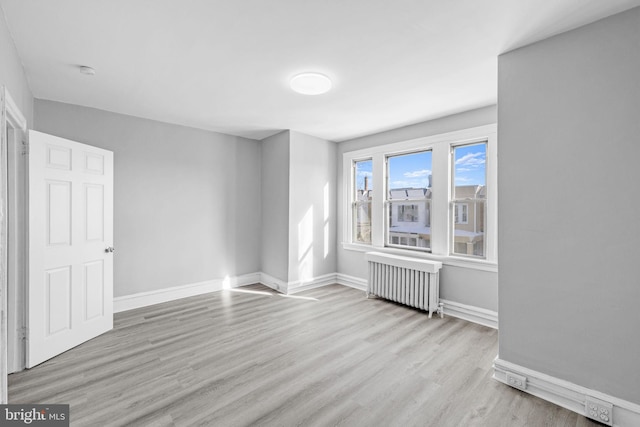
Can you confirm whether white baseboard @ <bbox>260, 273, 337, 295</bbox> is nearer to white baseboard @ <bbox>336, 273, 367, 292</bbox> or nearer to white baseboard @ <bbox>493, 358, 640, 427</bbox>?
white baseboard @ <bbox>336, 273, 367, 292</bbox>

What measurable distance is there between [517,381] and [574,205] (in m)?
1.42

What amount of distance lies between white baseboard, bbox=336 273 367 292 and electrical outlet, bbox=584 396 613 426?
313 centimetres

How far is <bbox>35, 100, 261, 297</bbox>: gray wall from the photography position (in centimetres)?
376

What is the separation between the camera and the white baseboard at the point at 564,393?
1.79 meters

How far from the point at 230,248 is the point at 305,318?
208 cm

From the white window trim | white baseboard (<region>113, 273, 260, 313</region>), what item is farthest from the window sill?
white baseboard (<region>113, 273, 260, 313</region>)

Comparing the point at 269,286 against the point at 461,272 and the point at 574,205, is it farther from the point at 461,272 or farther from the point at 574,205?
the point at 574,205

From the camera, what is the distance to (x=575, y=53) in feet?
6.57

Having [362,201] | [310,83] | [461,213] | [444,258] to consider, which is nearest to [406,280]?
[444,258]

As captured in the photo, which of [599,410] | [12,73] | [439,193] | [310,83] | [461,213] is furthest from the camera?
[439,193]

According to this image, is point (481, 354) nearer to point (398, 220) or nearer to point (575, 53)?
point (398, 220)

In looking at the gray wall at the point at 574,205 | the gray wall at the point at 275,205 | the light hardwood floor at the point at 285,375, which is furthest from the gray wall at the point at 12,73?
the gray wall at the point at 574,205

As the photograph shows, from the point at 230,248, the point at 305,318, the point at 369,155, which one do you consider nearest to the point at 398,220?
the point at 369,155

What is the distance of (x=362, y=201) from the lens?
5.14m
